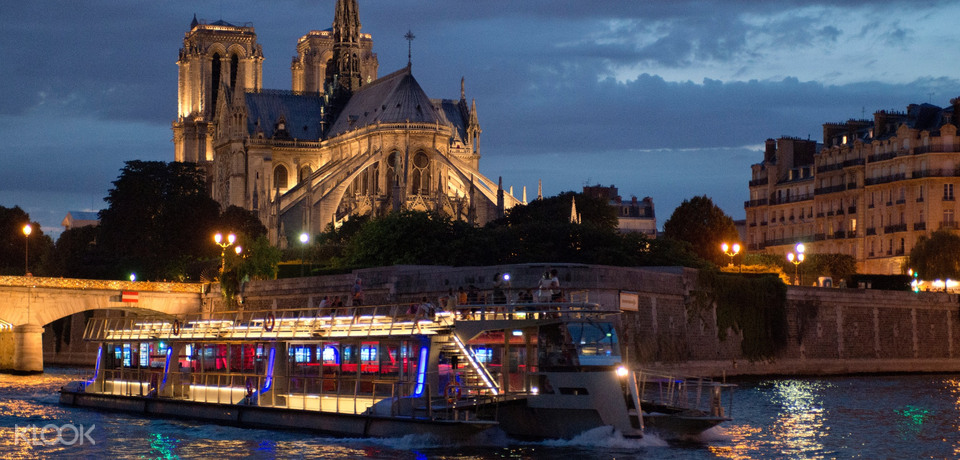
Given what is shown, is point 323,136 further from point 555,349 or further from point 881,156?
point 555,349

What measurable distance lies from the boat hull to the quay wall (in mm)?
8749

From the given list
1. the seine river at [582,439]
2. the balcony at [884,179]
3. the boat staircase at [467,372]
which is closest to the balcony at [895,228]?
the balcony at [884,179]

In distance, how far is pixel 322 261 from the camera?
80000 mm

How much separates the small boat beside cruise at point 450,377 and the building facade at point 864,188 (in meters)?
51.8

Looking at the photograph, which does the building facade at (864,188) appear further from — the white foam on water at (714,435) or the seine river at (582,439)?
the white foam on water at (714,435)

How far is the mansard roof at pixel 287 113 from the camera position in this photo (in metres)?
118

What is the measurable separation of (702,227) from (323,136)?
43061 millimetres

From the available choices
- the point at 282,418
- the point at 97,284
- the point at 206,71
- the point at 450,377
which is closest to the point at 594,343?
the point at 450,377

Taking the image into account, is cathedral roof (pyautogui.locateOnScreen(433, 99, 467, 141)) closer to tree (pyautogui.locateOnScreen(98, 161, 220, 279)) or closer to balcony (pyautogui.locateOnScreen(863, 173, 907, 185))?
tree (pyautogui.locateOnScreen(98, 161, 220, 279))

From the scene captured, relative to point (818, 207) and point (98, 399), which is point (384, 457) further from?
point (818, 207)

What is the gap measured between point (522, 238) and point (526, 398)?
3391 cm

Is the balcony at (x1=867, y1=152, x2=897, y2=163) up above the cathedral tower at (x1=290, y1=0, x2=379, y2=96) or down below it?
below

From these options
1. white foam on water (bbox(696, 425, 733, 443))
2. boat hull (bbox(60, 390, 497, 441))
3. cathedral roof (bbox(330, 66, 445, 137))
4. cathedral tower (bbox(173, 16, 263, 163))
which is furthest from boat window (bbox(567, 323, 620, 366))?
cathedral tower (bbox(173, 16, 263, 163))

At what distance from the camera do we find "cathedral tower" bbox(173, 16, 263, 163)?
132m
